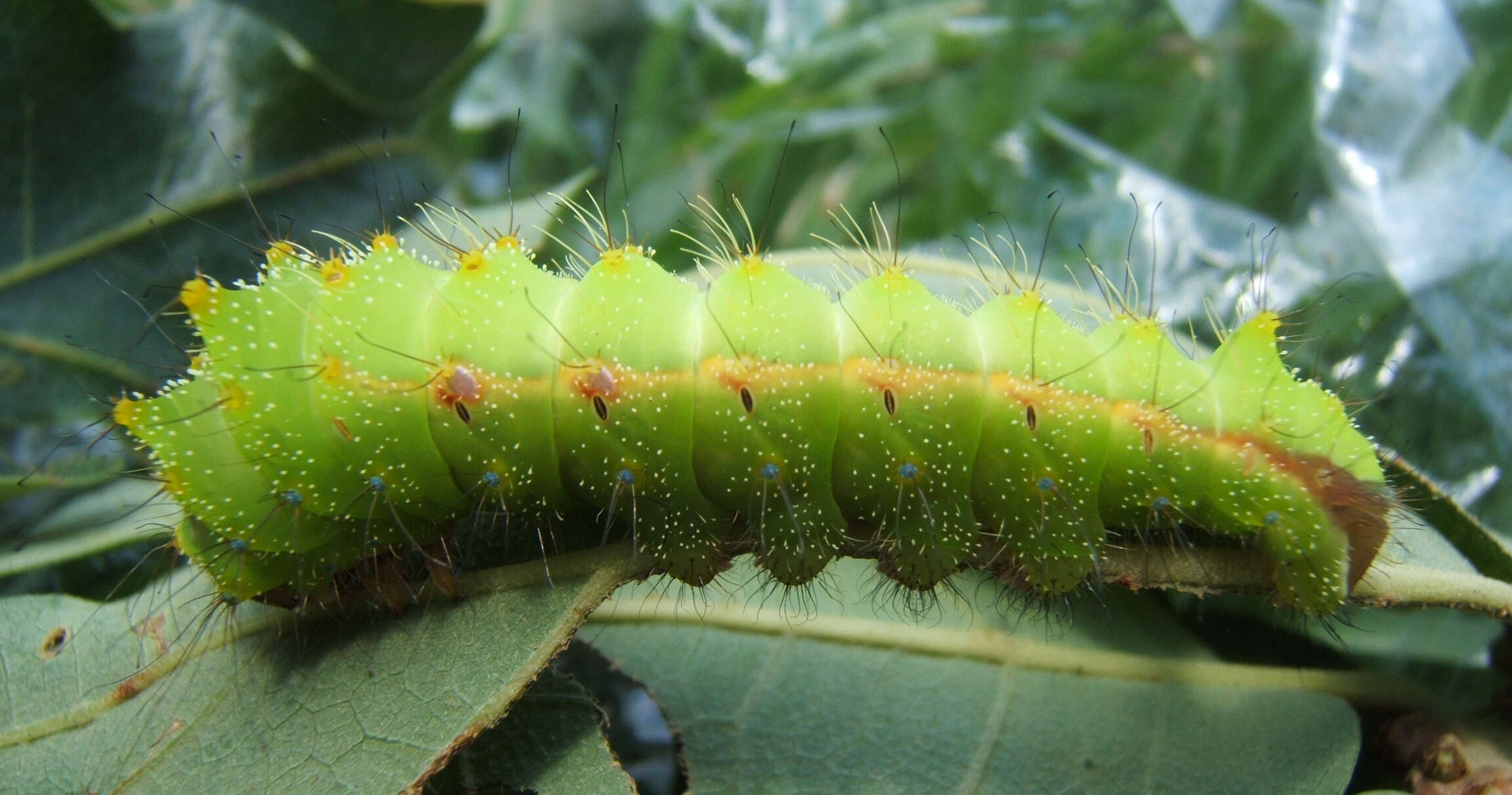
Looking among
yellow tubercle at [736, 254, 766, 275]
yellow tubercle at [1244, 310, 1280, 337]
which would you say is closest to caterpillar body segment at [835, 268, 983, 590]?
yellow tubercle at [736, 254, 766, 275]

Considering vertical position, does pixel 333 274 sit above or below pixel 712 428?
above

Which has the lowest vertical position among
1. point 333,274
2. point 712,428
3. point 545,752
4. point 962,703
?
point 962,703

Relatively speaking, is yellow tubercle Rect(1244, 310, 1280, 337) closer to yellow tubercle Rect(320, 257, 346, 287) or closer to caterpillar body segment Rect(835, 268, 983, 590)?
caterpillar body segment Rect(835, 268, 983, 590)

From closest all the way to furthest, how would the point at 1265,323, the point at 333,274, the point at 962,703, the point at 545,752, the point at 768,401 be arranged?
the point at 768,401 → the point at 333,274 → the point at 545,752 → the point at 1265,323 → the point at 962,703

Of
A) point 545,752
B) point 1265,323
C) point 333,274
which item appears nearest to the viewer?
point 333,274

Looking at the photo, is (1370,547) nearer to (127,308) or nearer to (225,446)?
(225,446)

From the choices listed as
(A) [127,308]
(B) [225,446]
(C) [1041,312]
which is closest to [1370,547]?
(C) [1041,312]

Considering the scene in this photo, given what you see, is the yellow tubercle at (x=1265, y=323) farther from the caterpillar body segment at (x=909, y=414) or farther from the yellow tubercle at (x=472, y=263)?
the yellow tubercle at (x=472, y=263)

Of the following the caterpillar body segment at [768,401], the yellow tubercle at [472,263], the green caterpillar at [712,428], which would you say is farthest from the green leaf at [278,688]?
the yellow tubercle at [472,263]

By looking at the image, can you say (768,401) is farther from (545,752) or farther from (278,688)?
(278,688)

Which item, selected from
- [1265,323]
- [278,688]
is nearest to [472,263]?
[278,688]
